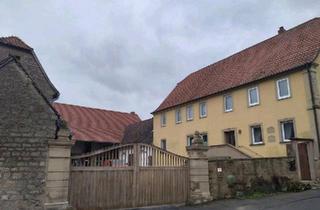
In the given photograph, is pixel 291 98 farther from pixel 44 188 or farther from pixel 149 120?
pixel 149 120

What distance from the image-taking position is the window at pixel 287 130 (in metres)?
19.0

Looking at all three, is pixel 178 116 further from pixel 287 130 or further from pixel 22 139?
pixel 22 139

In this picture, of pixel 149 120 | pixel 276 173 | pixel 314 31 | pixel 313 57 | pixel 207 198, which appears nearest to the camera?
pixel 207 198

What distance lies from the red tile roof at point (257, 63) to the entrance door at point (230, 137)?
333 centimetres

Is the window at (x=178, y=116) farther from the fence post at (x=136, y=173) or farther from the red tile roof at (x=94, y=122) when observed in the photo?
the fence post at (x=136, y=173)

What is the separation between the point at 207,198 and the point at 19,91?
8223 millimetres

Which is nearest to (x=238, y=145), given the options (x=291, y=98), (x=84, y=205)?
(x=291, y=98)

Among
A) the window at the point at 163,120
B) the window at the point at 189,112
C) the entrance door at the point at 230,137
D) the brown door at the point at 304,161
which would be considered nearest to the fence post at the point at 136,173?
the brown door at the point at 304,161

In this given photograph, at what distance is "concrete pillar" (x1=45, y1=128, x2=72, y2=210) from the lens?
10.1 meters

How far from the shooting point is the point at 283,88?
19.9 meters

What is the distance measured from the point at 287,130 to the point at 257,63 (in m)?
6.49

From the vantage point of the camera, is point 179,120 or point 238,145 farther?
point 179,120

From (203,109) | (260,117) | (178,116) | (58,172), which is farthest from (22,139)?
(178,116)

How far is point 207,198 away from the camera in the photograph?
12922mm
